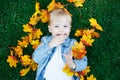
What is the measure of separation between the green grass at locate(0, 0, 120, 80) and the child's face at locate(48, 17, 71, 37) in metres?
0.36

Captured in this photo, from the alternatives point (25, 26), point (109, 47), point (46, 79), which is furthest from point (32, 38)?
point (109, 47)

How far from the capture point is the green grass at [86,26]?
4777 mm

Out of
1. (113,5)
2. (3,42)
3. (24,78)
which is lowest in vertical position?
(24,78)

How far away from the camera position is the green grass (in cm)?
478

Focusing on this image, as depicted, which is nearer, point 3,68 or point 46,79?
point 46,79

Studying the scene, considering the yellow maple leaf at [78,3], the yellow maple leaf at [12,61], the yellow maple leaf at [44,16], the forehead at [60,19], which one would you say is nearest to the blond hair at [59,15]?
the forehead at [60,19]

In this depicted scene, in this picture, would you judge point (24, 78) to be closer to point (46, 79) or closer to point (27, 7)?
point (46, 79)

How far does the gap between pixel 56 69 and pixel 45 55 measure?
178 mm

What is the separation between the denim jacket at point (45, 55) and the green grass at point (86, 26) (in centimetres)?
28

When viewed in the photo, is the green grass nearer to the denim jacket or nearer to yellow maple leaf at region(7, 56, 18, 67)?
yellow maple leaf at region(7, 56, 18, 67)

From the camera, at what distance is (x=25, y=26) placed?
15.7 feet

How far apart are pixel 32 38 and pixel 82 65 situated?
0.63 metres

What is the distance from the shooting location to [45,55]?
14.6 feet

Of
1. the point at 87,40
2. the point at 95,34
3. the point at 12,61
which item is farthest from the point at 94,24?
the point at 12,61
